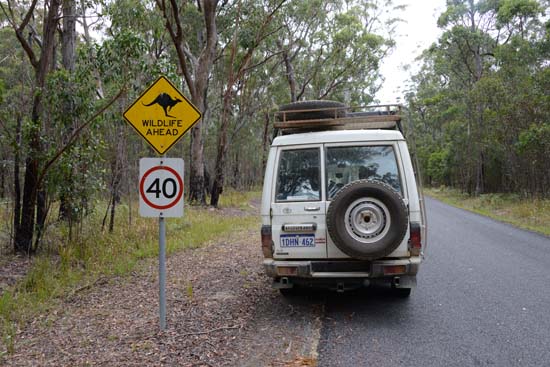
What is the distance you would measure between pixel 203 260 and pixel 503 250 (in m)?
6.51

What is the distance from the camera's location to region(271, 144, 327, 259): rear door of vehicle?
18.4 ft

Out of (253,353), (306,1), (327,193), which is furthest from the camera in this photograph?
(306,1)

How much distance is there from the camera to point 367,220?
17.5 feet

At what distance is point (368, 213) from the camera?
5.31m

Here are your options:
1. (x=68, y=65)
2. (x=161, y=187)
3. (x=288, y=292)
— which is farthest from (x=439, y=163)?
(x=161, y=187)

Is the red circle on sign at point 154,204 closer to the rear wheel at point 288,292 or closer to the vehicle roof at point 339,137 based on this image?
the vehicle roof at point 339,137

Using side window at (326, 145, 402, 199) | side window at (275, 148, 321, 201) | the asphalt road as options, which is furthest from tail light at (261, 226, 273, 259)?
the asphalt road

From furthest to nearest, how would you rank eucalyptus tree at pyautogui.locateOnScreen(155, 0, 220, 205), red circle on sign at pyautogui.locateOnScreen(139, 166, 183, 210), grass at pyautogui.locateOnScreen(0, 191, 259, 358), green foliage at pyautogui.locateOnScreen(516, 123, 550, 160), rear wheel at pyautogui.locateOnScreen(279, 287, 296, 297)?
1. green foliage at pyautogui.locateOnScreen(516, 123, 550, 160)
2. eucalyptus tree at pyautogui.locateOnScreen(155, 0, 220, 205)
3. rear wheel at pyautogui.locateOnScreen(279, 287, 296, 297)
4. grass at pyautogui.locateOnScreen(0, 191, 259, 358)
5. red circle on sign at pyautogui.locateOnScreen(139, 166, 183, 210)

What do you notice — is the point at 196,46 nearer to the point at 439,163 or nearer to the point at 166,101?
the point at 166,101

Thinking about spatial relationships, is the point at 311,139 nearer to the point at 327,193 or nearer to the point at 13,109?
the point at 327,193

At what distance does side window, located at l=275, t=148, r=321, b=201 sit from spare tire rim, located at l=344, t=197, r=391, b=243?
0.57 metres

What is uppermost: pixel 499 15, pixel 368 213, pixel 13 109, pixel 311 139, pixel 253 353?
pixel 499 15

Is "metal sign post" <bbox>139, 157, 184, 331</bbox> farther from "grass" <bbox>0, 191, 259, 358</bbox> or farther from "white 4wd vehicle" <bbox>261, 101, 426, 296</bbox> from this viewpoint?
"grass" <bbox>0, 191, 259, 358</bbox>

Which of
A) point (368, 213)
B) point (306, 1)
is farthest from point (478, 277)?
point (306, 1)
